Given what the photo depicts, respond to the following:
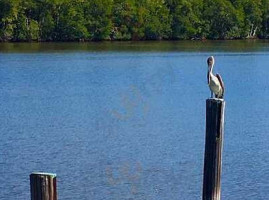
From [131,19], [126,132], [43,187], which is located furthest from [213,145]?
[131,19]

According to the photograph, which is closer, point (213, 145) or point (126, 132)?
point (213, 145)

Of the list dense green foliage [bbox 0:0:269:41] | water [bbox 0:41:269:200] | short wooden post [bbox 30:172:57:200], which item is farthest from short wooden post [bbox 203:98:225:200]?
dense green foliage [bbox 0:0:269:41]

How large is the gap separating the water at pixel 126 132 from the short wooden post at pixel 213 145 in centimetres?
841

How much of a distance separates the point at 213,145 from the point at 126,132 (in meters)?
18.1

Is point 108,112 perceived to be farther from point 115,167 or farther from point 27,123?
point 115,167

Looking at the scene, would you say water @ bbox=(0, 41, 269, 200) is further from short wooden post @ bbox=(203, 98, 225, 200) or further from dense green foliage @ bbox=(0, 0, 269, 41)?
dense green foliage @ bbox=(0, 0, 269, 41)

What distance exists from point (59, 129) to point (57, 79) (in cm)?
2101

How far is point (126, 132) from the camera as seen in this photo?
2970 cm

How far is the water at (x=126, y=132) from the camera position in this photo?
21531 mm

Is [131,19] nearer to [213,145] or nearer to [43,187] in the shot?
[213,145]

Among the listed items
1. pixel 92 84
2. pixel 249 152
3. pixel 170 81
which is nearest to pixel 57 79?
pixel 92 84

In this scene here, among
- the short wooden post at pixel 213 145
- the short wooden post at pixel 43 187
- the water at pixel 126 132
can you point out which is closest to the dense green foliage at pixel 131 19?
the water at pixel 126 132

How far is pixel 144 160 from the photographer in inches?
968

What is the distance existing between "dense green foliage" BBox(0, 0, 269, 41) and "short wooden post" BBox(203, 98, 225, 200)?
88.7 metres
